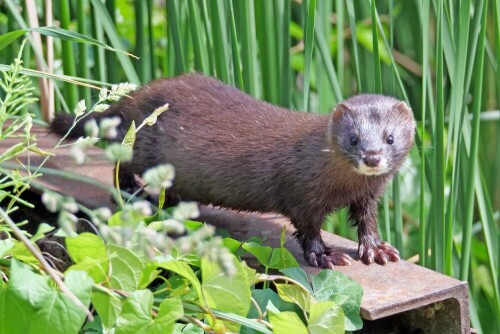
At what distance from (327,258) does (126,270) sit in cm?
106

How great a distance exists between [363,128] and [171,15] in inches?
35.2

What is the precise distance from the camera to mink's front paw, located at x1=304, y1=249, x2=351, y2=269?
2877 millimetres

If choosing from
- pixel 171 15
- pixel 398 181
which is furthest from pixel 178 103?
pixel 398 181

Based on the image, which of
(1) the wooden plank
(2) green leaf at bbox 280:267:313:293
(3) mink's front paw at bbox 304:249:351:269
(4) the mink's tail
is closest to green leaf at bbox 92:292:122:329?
(1) the wooden plank

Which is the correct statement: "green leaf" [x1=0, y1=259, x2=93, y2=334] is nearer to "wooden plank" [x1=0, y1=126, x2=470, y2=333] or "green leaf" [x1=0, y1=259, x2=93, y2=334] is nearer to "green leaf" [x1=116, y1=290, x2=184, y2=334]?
"green leaf" [x1=116, y1=290, x2=184, y2=334]

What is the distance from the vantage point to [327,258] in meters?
2.89

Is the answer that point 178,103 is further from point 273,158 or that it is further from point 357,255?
point 357,255

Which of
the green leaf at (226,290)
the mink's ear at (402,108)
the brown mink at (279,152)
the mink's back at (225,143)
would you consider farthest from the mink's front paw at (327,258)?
the green leaf at (226,290)

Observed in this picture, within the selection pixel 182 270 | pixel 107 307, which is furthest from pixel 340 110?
pixel 107 307

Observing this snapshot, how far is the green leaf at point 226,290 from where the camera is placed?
198cm

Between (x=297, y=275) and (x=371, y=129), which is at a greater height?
(x=371, y=129)

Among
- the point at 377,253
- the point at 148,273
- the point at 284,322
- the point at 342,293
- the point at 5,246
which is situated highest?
the point at 5,246

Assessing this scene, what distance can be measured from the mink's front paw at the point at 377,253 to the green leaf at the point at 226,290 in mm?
970

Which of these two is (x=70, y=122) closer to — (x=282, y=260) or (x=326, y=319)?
(x=282, y=260)
